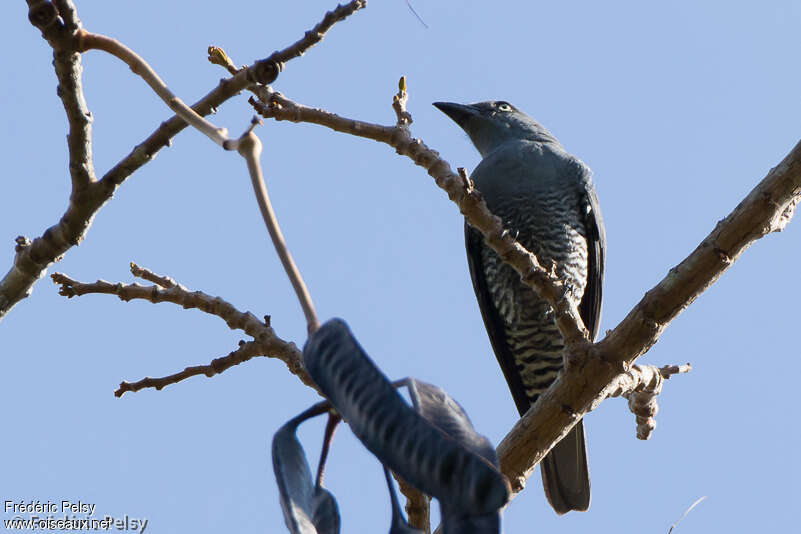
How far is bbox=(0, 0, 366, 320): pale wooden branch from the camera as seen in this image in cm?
225

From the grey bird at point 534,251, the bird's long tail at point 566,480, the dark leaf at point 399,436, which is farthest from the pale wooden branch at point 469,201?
the grey bird at point 534,251

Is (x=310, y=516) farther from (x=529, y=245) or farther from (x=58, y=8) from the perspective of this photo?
(x=529, y=245)

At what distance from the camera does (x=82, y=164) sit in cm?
226

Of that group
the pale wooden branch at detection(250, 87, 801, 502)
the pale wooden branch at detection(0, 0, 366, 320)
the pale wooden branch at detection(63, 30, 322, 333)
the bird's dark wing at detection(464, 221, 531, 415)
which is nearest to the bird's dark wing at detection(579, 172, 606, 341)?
the bird's dark wing at detection(464, 221, 531, 415)

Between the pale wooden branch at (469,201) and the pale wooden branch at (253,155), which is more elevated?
the pale wooden branch at (469,201)

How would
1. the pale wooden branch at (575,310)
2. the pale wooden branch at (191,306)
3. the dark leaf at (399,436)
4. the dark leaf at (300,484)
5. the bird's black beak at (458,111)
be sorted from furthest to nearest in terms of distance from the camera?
1. the bird's black beak at (458,111)
2. the pale wooden branch at (191,306)
3. the pale wooden branch at (575,310)
4. the dark leaf at (300,484)
5. the dark leaf at (399,436)

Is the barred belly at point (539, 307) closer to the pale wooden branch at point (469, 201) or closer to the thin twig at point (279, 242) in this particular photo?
the pale wooden branch at point (469, 201)

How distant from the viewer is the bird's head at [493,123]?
244 inches

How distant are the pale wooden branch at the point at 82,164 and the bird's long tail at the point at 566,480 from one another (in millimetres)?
2960

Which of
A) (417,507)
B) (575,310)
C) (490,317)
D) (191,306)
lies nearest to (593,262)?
(490,317)

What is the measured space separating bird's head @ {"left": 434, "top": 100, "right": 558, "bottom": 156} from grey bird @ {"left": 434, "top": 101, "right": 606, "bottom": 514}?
0.23 meters

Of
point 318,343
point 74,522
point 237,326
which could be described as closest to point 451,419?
point 318,343

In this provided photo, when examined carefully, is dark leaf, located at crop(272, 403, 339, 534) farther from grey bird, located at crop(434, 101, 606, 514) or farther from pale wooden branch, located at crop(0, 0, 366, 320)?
grey bird, located at crop(434, 101, 606, 514)

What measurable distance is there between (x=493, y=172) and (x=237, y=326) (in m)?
2.99
